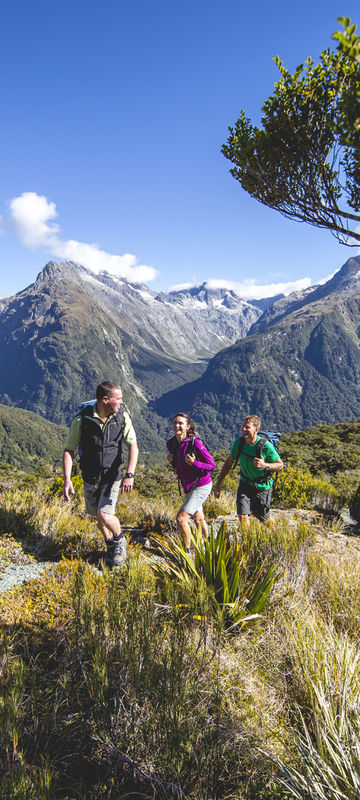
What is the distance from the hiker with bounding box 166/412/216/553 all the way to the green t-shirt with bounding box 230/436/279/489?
2.13 ft

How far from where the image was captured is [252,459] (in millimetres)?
5203

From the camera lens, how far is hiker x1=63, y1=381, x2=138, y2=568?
4.15 m

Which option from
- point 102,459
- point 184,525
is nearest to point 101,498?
point 102,459

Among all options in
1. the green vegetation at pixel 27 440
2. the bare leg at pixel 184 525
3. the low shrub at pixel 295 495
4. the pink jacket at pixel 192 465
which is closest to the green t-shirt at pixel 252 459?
the pink jacket at pixel 192 465

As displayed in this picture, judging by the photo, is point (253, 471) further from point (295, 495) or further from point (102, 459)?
point (295, 495)

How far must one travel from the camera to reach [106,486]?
4.20 metres

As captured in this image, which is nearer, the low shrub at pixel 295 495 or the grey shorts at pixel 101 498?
the grey shorts at pixel 101 498

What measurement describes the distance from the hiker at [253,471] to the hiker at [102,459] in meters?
1.60

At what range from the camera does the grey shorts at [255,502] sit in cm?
534

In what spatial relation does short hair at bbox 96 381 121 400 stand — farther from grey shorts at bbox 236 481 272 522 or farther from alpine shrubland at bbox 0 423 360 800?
grey shorts at bbox 236 481 272 522

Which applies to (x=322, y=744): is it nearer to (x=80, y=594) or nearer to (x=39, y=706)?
(x=39, y=706)

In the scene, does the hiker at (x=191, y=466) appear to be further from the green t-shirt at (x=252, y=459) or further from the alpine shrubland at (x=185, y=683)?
the alpine shrubland at (x=185, y=683)

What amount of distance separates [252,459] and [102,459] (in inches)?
82.4

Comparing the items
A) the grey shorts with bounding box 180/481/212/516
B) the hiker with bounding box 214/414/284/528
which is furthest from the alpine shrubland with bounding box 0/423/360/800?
the hiker with bounding box 214/414/284/528
